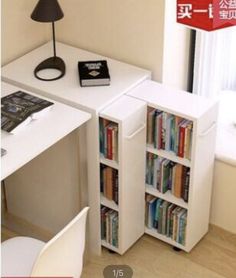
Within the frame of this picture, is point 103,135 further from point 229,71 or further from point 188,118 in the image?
point 229,71

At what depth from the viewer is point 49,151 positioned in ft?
10.2

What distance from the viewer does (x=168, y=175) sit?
305 centimetres

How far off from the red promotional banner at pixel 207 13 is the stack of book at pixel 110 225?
873 millimetres

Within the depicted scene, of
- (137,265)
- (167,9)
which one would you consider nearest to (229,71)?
(167,9)

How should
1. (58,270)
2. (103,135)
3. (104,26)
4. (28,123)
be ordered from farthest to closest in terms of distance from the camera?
(104,26) → (103,135) → (28,123) → (58,270)

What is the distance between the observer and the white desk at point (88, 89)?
2.87 m

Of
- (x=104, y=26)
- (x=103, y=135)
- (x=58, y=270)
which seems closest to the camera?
(x=58, y=270)

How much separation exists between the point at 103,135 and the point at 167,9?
573mm

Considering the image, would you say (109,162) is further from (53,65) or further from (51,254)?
(51,254)

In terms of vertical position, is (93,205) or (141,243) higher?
(93,205)

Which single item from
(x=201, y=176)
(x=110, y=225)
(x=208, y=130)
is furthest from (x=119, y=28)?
(x=110, y=225)

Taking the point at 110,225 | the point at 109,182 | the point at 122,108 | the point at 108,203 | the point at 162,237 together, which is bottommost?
the point at 162,237

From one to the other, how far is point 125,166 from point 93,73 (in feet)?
1.36

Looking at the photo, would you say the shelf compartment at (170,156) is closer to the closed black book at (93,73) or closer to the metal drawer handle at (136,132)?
the metal drawer handle at (136,132)
